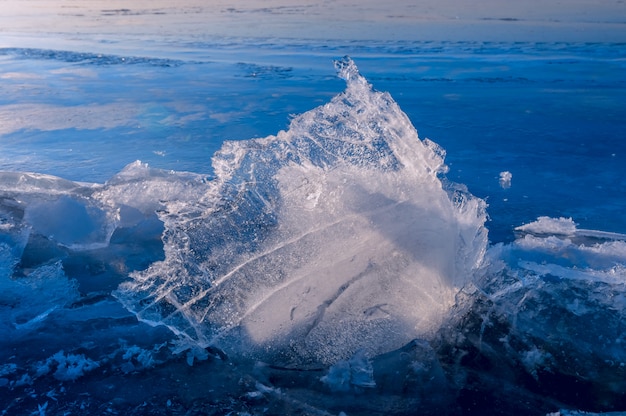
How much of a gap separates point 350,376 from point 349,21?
11.8 m

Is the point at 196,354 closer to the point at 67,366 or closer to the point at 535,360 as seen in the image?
the point at 67,366

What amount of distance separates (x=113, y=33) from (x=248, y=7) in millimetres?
5858

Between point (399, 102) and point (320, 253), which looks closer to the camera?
point (320, 253)

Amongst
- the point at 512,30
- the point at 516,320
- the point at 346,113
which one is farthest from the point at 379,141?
the point at 512,30

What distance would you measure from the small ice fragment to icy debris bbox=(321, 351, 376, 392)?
231 cm

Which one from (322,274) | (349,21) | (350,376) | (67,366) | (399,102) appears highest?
(349,21)

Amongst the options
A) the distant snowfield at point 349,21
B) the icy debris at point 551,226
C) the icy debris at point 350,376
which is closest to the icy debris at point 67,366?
the icy debris at point 350,376

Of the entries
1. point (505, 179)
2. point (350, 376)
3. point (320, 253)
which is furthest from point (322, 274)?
point (505, 179)

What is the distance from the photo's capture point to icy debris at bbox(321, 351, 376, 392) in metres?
2.31

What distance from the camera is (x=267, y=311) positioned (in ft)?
8.36

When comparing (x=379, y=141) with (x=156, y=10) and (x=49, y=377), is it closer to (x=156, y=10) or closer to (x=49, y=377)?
(x=49, y=377)

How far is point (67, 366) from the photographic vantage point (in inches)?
97.0

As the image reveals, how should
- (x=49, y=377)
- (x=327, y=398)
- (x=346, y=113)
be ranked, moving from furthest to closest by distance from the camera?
(x=346, y=113), (x=49, y=377), (x=327, y=398)

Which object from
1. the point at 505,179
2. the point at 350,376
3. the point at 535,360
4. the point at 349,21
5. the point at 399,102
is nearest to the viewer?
the point at 350,376
